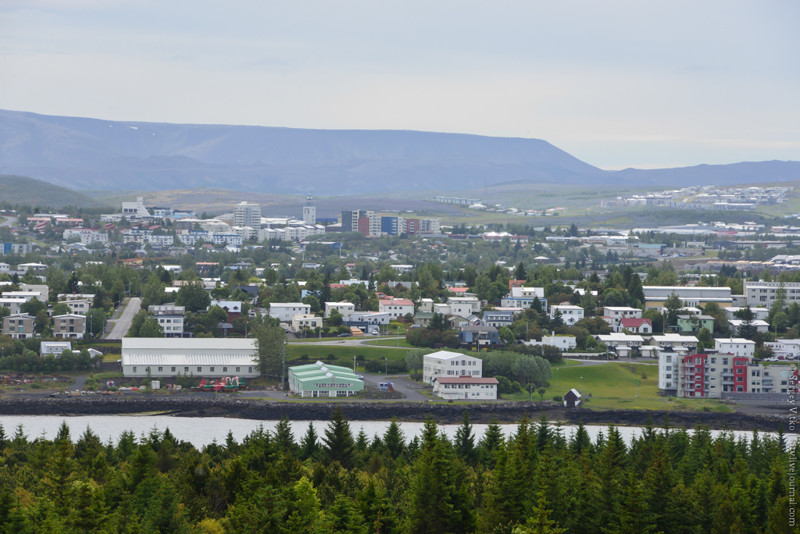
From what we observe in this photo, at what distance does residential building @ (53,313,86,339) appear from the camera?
26.5 m

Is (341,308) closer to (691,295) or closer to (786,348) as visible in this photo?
(691,295)

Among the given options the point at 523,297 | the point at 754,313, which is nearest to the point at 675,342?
the point at 754,313

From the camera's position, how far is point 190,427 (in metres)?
20.4

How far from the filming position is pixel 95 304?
29.9m

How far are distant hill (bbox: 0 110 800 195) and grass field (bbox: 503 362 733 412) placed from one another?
132 metres

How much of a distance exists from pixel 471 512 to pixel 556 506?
3.14 feet

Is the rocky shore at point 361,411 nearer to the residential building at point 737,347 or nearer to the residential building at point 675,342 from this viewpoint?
the residential building at point 737,347

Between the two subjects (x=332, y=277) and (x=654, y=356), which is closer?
(x=654, y=356)

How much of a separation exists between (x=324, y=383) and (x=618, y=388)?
5651mm

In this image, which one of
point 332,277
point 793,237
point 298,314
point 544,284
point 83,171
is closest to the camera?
point 298,314

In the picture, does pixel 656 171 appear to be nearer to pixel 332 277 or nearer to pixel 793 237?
pixel 793 237

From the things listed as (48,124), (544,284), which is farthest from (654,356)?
(48,124)

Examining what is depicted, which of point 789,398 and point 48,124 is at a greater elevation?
point 48,124

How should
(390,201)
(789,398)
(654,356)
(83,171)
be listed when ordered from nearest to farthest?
(789,398), (654,356), (390,201), (83,171)
